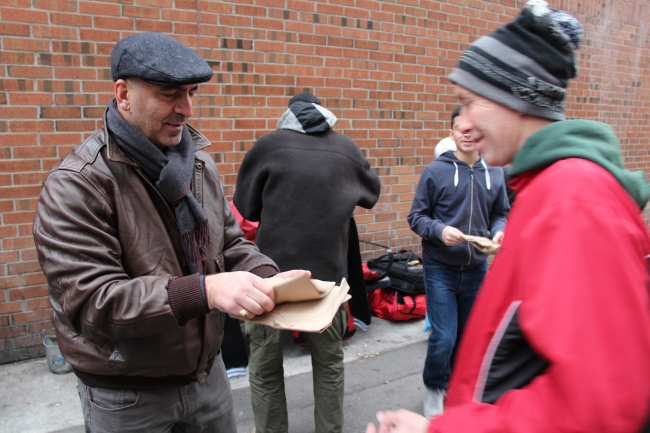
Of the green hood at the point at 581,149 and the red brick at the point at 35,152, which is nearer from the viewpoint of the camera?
the green hood at the point at 581,149

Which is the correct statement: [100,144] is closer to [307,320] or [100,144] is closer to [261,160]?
[307,320]

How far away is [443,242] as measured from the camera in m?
3.62

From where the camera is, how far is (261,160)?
3.47m

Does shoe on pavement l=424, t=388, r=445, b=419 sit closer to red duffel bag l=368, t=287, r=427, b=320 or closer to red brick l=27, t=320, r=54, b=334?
red duffel bag l=368, t=287, r=427, b=320

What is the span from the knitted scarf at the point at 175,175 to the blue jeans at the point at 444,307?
2.11 metres

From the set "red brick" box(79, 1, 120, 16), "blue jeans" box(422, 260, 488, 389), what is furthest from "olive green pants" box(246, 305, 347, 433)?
"red brick" box(79, 1, 120, 16)

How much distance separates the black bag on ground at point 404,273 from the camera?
17.1 ft

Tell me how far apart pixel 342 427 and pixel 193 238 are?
211 centimetres

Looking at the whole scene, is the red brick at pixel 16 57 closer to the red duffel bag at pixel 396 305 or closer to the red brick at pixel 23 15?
the red brick at pixel 23 15

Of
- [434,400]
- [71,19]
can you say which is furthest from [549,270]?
[71,19]

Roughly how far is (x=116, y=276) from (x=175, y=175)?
415mm

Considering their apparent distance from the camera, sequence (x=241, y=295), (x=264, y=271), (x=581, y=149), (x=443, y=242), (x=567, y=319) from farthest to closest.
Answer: (x=443, y=242), (x=264, y=271), (x=241, y=295), (x=581, y=149), (x=567, y=319)

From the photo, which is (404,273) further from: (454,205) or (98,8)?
(98,8)

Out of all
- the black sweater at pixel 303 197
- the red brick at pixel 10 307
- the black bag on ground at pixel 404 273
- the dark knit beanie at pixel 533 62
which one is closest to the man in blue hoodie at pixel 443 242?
the black sweater at pixel 303 197
